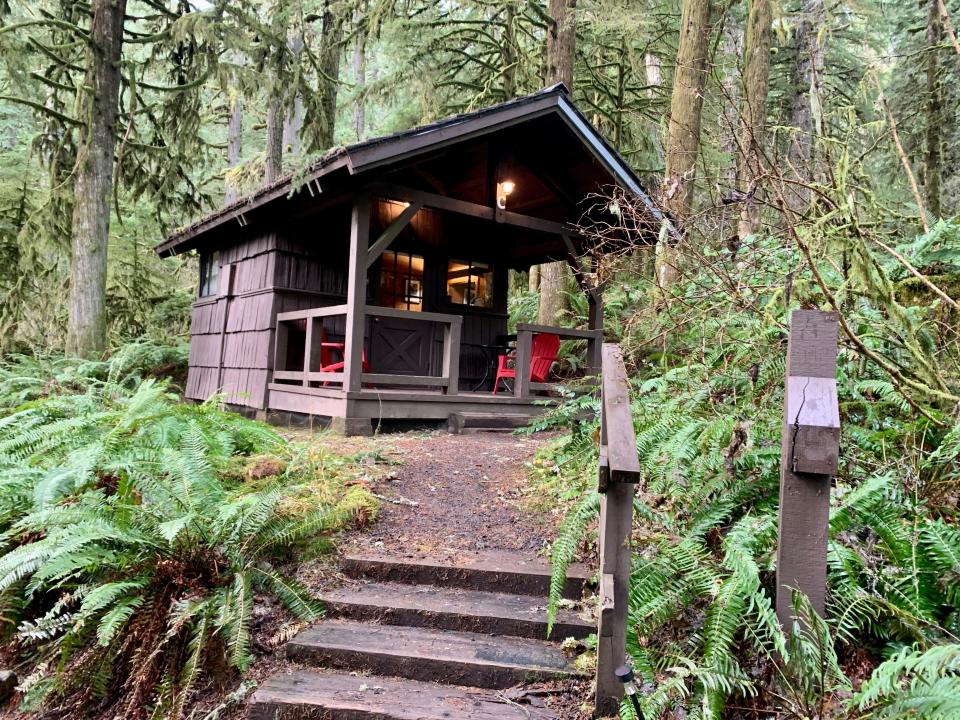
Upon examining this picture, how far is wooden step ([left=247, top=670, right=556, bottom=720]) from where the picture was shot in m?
2.60

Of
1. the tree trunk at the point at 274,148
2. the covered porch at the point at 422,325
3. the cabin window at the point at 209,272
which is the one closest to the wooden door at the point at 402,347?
the covered porch at the point at 422,325

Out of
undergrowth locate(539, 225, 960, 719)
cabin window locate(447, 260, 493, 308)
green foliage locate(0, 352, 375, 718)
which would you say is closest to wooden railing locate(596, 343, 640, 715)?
undergrowth locate(539, 225, 960, 719)

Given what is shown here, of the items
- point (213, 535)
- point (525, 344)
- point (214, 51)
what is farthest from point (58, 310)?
point (213, 535)

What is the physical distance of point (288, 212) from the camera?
9.34 metres

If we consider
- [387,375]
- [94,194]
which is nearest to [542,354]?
[387,375]

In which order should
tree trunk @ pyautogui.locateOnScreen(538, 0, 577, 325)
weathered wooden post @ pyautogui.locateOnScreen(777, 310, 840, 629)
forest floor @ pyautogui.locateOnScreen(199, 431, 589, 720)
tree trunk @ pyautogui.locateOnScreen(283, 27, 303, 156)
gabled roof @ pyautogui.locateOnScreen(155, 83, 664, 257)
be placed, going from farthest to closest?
tree trunk @ pyautogui.locateOnScreen(283, 27, 303, 156) → tree trunk @ pyautogui.locateOnScreen(538, 0, 577, 325) → gabled roof @ pyautogui.locateOnScreen(155, 83, 664, 257) → forest floor @ pyautogui.locateOnScreen(199, 431, 589, 720) → weathered wooden post @ pyautogui.locateOnScreen(777, 310, 840, 629)

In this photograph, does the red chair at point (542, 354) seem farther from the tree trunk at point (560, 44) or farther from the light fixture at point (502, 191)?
the tree trunk at point (560, 44)

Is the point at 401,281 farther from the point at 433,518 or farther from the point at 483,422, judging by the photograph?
the point at 433,518

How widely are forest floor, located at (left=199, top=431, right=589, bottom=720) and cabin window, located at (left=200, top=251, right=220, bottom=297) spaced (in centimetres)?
640

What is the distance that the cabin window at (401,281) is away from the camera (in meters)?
10.2

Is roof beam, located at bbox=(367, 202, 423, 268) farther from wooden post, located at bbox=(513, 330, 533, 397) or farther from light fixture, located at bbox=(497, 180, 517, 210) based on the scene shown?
wooden post, located at bbox=(513, 330, 533, 397)

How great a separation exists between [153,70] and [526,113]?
25.9 ft

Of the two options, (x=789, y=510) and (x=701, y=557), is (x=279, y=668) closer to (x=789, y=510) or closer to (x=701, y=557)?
(x=701, y=557)

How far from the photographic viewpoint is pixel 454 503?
15.7ft
